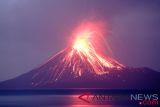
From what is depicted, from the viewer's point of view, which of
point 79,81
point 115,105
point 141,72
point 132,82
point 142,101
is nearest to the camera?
point 142,101

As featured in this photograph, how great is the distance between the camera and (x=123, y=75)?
88.1ft

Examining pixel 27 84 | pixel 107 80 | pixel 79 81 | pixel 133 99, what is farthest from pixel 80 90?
pixel 133 99

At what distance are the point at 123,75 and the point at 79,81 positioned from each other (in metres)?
2.90

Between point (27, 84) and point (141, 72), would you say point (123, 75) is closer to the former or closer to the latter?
point (141, 72)

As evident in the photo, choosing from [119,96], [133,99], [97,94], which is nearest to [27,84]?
[97,94]

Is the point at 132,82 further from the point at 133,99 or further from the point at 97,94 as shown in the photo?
the point at 133,99

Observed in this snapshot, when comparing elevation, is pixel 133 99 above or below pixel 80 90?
below

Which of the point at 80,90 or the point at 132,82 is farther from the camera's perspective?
the point at 80,90

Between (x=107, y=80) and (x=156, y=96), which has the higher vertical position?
(x=107, y=80)

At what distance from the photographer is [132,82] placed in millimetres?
25906

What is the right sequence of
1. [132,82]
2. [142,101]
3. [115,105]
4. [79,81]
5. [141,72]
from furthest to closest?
[79,81]
[132,82]
[141,72]
[115,105]
[142,101]

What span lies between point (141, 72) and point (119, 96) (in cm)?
261

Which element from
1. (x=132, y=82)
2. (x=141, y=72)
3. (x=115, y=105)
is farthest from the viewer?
(x=132, y=82)

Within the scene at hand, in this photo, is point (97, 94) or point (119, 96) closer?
point (97, 94)
